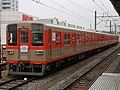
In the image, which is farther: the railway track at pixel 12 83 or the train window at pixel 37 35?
the train window at pixel 37 35

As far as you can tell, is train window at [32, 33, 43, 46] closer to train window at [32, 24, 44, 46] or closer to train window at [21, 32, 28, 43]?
train window at [32, 24, 44, 46]

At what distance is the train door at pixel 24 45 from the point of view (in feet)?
46.1

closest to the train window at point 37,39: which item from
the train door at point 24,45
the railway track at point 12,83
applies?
the train door at point 24,45

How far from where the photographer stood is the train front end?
13.9 m

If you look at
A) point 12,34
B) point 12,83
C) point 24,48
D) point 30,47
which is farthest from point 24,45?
point 12,83

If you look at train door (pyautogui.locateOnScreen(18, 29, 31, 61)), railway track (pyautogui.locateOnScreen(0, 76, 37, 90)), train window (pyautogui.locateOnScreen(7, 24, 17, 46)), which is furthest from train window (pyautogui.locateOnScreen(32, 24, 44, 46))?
railway track (pyautogui.locateOnScreen(0, 76, 37, 90))

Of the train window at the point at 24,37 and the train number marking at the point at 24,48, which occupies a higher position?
the train window at the point at 24,37

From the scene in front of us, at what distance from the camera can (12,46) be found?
47.3ft

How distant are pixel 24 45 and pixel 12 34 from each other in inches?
35.1

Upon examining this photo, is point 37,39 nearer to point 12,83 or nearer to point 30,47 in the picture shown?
point 30,47

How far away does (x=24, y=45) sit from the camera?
14.2 meters

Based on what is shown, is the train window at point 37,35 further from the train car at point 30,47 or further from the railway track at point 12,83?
the railway track at point 12,83

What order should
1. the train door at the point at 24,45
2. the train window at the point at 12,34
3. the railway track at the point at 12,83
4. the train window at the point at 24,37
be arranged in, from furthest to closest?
the train window at the point at 12,34 < the train window at the point at 24,37 < the train door at the point at 24,45 < the railway track at the point at 12,83

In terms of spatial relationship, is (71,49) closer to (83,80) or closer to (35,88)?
(83,80)
